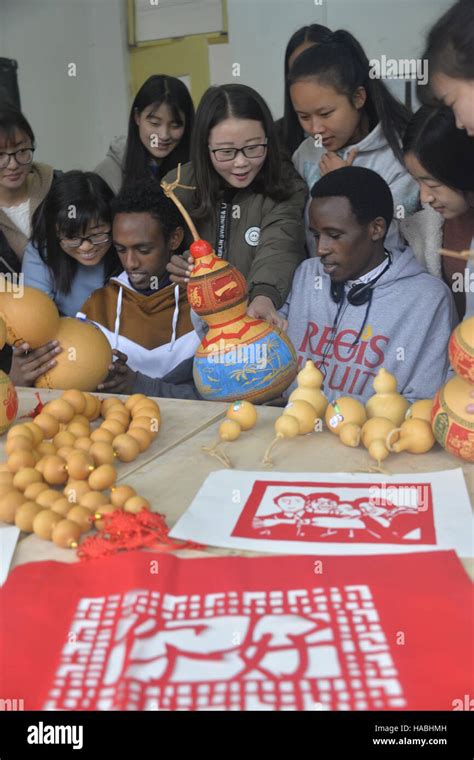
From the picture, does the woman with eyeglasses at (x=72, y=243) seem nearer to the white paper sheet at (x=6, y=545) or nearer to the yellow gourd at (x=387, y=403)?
the yellow gourd at (x=387, y=403)

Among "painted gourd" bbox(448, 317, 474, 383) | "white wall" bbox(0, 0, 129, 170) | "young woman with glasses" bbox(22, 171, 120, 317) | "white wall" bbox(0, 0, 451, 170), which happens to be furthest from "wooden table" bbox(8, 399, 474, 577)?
"white wall" bbox(0, 0, 129, 170)

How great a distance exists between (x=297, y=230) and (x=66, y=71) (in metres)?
3.00

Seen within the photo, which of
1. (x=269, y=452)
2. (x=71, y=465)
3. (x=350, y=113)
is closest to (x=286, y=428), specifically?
(x=269, y=452)

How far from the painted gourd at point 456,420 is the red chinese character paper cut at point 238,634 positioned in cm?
30

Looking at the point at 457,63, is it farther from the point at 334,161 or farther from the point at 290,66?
the point at 290,66

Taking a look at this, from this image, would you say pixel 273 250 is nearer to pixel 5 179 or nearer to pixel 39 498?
pixel 5 179

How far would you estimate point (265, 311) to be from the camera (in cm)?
186

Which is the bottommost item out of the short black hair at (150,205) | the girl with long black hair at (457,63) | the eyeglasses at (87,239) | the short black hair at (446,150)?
the eyeglasses at (87,239)

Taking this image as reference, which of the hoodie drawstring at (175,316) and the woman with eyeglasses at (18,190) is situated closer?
the hoodie drawstring at (175,316)

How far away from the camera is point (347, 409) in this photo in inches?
54.6

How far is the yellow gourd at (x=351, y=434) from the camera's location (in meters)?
1.35

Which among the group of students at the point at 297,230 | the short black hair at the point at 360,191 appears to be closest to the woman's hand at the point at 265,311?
the group of students at the point at 297,230

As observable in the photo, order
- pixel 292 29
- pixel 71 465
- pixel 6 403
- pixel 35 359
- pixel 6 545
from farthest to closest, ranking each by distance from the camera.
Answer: pixel 292 29, pixel 35 359, pixel 6 403, pixel 71 465, pixel 6 545
